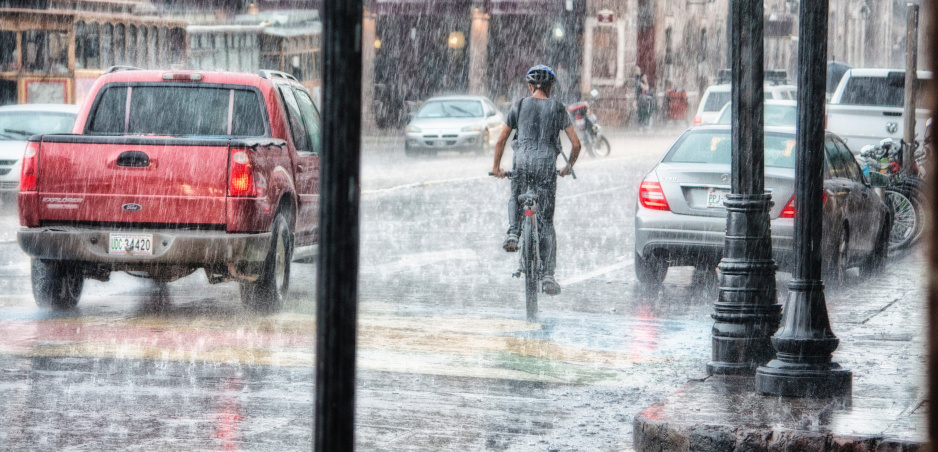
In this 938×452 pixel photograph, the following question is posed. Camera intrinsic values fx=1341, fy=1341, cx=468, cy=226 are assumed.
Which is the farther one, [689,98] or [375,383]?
[689,98]

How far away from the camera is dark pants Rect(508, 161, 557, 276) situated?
1003 cm

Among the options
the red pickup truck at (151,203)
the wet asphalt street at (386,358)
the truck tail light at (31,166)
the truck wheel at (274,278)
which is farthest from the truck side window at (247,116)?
the truck tail light at (31,166)

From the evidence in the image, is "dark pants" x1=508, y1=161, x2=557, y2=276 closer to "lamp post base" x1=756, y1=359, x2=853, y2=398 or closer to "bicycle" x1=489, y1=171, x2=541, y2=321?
"bicycle" x1=489, y1=171, x2=541, y2=321

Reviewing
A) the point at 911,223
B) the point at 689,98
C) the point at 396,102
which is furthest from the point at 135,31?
the point at 689,98

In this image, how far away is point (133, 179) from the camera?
9211 mm

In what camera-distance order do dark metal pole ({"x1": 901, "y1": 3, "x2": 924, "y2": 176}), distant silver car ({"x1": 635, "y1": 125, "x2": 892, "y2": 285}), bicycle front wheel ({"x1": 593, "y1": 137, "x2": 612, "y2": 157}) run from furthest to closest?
1. bicycle front wheel ({"x1": 593, "y1": 137, "x2": 612, "y2": 157})
2. dark metal pole ({"x1": 901, "y1": 3, "x2": 924, "y2": 176})
3. distant silver car ({"x1": 635, "y1": 125, "x2": 892, "y2": 285})

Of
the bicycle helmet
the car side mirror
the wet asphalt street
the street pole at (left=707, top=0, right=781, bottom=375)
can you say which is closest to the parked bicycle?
the car side mirror

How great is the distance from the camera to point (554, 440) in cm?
615

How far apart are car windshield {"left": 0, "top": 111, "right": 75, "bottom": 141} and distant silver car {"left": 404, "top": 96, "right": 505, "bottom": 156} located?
44.1 feet

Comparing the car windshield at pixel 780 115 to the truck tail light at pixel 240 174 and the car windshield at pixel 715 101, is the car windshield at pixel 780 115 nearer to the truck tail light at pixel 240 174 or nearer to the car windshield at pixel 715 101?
the car windshield at pixel 715 101

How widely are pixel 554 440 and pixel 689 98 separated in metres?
51.7

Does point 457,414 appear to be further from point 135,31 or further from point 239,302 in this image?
point 135,31

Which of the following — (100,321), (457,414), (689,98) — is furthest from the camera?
(689,98)

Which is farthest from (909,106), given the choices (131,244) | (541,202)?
(131,244)
